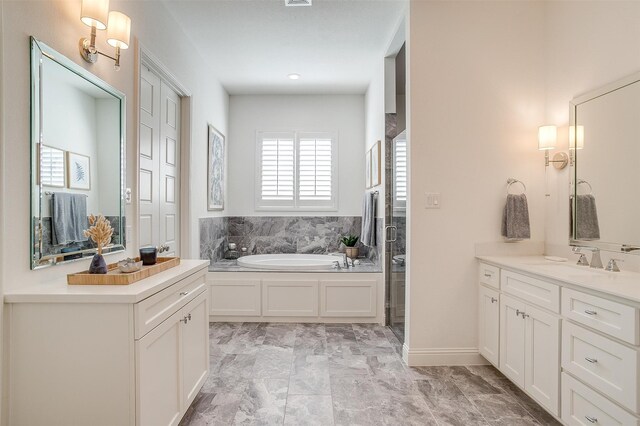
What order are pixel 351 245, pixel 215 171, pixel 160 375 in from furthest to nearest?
pixel 351 245 < pixel 215 171 < pixel 160 375

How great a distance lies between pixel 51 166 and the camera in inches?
67.1

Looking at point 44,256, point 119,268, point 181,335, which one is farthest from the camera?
point 181,335

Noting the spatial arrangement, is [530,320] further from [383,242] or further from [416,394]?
[383,242]

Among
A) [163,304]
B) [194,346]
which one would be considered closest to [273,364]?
[194,346]

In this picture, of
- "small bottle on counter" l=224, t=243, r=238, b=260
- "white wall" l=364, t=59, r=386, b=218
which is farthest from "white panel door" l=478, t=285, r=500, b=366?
"small bottle on counter" l=224, t=243, r=238, b=260

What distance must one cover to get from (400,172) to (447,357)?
5.06 feet

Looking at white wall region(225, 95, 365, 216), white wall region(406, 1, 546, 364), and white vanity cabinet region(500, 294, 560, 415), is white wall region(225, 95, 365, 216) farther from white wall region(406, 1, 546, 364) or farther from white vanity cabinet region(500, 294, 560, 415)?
white vanity cabinet region(500, 294, 560, 415)

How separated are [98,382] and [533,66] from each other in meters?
3.37

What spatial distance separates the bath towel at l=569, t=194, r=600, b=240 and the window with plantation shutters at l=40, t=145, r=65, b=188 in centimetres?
298

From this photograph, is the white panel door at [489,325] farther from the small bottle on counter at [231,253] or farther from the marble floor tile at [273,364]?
the small bottle on counter at [231,253]

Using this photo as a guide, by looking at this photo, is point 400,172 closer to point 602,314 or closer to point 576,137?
point 576,137

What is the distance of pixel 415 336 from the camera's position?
2.87m

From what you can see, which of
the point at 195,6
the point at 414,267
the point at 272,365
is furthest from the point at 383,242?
the point at 195,6

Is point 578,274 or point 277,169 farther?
point 277,169
